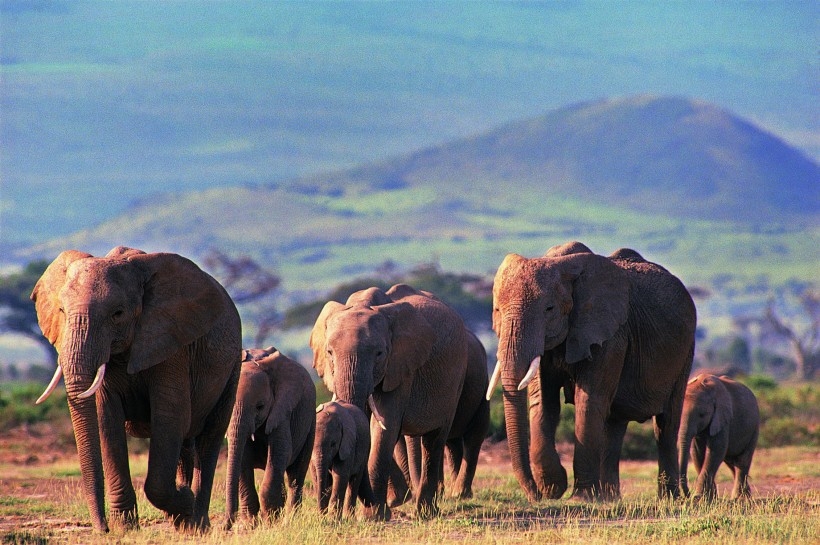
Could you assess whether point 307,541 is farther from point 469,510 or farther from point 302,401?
point 469,510

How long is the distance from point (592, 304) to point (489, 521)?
2842mm

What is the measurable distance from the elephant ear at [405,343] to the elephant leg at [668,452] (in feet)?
10.7

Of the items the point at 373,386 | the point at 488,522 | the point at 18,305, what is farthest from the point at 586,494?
the point at 18,305

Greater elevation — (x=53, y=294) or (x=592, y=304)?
(x=53, y=294)

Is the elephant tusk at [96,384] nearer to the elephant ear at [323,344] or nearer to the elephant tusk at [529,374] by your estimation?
the elephant ear at [323,344]

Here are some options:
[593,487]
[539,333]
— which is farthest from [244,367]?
[593,487]

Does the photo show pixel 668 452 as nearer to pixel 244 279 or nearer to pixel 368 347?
pixel 368 347

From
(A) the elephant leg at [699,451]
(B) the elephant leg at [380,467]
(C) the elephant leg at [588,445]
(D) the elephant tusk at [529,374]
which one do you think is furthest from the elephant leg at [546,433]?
(A) the elephant leg at [699,451]

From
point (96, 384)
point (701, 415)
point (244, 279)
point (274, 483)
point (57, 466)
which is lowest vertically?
point (244, 279)

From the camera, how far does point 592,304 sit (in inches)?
584

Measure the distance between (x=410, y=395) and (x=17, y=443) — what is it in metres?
13.1

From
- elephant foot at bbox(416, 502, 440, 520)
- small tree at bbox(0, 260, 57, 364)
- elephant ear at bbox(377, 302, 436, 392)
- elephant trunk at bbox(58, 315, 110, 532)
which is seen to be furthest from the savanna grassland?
small tree at bbox(0, 260, 57, 364)

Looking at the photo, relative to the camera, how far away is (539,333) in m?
14.2

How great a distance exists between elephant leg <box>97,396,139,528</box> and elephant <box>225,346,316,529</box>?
139cm
